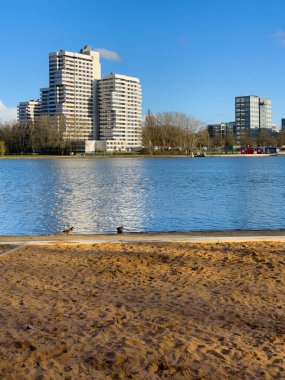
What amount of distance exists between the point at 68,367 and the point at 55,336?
1.05 meters

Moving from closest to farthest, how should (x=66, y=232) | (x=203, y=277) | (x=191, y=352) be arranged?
(x=191, y=352) < (x=203, y=277) < (x=66, y=232)

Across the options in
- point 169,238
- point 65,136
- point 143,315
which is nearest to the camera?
point 143,315

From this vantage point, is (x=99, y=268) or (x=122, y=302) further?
(x=99, y=268)

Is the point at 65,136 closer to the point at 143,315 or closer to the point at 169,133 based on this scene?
the point at 169,133

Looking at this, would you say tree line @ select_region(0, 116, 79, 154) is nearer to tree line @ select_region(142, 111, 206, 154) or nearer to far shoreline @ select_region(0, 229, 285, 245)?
tree line @ select_region(142, 111, 206, 154)

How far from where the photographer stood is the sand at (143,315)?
6.03 m

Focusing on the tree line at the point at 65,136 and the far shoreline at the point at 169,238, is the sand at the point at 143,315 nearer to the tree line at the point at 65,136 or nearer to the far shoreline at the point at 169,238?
the far shoreline at the point at 169,238

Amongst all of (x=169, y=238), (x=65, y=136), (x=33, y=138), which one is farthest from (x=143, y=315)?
(x=65, y=136)

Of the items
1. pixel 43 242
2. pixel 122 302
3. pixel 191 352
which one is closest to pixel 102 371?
pixel 191 352

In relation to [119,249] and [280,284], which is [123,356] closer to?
[280,284]

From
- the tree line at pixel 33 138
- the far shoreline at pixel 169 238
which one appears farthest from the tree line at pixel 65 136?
the far shoreline at pixel 169 238

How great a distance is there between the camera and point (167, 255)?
12.4 m

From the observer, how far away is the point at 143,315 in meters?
7.87

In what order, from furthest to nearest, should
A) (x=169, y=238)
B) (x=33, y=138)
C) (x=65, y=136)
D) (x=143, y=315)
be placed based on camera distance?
(x=65, y=136), (x=33, y=138), (x=169, y=238), (x=143, y=315)
